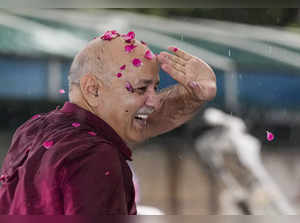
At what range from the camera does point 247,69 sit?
142 centimetres

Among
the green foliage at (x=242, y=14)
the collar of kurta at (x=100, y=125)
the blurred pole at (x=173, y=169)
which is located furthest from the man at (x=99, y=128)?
the blurred pole at (x=173, y=169)

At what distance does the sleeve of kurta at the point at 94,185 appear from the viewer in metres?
0.78

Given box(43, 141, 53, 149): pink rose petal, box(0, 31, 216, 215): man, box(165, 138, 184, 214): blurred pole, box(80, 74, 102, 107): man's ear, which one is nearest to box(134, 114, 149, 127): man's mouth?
box(0, 31, 216, 215): man

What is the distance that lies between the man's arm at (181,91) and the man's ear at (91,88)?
15cm

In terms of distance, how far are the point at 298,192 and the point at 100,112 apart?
1449 millimetres

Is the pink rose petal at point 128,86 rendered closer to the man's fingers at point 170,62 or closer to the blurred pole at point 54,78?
the man's fingers at point 170,62

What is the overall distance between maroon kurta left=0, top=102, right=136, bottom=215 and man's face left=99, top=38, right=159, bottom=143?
73 mm

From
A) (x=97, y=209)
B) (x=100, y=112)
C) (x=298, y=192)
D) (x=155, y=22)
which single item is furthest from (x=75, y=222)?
(x=298, y=192)

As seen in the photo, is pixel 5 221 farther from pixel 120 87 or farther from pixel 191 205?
pixel 191 205

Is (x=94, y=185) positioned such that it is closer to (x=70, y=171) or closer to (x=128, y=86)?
(x=70, y=171)

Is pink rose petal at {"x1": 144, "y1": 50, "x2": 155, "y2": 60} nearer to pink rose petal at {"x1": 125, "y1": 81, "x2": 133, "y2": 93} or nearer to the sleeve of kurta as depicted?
pink rose petal at {"x1": 125, "y1": 81, "x2": 133, "y2": 93}

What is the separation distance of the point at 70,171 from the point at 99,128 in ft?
0.54

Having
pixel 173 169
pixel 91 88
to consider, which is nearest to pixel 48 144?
pixel 91 88

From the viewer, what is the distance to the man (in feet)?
2.64
